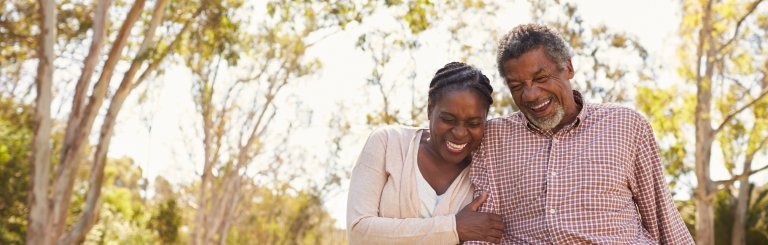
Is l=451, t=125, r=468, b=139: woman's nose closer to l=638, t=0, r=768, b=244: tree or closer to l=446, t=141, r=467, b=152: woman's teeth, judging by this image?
l=446, t=141, r=467, b=152: woman's teeth

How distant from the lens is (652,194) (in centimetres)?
322

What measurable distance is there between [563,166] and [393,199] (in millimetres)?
619

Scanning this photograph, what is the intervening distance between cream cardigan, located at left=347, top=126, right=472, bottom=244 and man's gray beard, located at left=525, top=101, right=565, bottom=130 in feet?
1.08

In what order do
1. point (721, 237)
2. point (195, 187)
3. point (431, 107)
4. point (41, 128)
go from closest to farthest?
point (431, 107) < point (41, 128) < point (721, 237) < point (195, 187)

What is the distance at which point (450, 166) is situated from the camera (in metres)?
3.41

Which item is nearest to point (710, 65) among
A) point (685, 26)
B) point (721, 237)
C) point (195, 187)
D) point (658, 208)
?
point (685, 26)

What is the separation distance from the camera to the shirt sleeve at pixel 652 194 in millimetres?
3219

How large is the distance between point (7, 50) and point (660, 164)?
49.8 feet

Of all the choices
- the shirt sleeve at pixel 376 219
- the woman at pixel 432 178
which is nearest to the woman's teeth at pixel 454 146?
the woman at pixel 432 178

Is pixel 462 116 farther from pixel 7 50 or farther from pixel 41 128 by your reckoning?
pixel 7 50

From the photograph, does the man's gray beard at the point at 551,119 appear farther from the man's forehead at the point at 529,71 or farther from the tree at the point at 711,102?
the tree at the point at 711,102

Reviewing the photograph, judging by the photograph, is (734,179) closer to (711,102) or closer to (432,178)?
(711,102)

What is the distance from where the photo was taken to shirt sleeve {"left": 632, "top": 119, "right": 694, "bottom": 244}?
10.6ft

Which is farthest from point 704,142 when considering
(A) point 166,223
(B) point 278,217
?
(B) point 278,217
